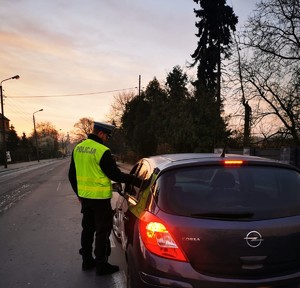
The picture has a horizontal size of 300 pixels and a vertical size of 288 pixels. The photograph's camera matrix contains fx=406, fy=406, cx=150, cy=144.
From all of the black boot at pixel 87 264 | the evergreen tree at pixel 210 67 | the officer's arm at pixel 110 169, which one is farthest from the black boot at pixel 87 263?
the evergreen tree at pixel 210 67

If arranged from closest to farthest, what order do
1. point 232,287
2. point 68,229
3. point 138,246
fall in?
point 232,287 < point 138,246 < point 68,229

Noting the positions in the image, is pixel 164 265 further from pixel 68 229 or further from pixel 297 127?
pixel 297 127

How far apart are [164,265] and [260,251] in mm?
735

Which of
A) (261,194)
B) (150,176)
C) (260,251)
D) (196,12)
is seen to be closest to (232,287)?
(260,251)

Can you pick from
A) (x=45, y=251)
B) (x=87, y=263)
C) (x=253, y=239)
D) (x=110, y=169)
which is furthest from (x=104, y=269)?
(x=253, y=239)

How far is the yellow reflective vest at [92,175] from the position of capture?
499 cm

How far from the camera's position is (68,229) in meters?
8.20

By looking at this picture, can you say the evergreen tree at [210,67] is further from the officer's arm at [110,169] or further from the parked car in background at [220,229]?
the parked car in background at [220,229]

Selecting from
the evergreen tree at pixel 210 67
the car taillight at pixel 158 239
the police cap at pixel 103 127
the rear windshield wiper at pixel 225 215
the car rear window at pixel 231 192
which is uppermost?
the evergreen tree at pixel 210 67

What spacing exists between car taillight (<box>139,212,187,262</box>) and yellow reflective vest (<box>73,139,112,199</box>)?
1706 mm

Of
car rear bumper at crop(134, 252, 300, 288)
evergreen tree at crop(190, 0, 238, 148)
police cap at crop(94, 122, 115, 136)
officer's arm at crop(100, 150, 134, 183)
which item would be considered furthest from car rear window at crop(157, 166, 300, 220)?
evergreen tree at crop(190, 0, 238, 148)

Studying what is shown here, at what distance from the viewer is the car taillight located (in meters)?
3.11

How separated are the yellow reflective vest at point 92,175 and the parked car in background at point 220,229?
146 cm

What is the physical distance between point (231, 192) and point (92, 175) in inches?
81.4
